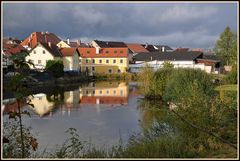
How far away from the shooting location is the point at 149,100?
18.3 metres

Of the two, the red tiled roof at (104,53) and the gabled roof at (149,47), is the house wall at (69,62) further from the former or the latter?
the gabled roof at (149,47)

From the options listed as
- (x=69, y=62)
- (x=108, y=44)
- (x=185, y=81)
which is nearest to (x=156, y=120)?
(x=185, y=81)

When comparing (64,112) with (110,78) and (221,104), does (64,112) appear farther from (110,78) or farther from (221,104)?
(110,78)

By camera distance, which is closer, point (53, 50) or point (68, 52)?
point (53, 50)

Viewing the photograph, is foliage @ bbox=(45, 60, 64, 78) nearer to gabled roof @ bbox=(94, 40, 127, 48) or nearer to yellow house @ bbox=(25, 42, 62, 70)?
yellow house @ bbox=(25, 42, 62, 70)

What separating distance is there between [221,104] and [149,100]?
10.8 m

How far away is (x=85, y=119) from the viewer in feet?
41.0

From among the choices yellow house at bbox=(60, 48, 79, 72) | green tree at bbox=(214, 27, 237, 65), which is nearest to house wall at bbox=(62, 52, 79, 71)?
yellow house at bbox=(60, 48, 79, 72)

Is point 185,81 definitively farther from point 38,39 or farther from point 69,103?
point 38,39

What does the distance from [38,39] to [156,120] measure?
3608 cm

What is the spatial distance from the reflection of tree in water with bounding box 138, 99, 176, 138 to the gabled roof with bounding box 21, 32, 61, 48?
2793 centimetres

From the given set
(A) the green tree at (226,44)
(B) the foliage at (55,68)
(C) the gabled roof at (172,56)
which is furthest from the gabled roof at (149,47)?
(B) the foliage at (55,68)

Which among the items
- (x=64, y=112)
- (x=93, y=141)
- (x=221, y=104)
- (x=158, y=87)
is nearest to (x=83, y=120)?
(x=64, y=112)

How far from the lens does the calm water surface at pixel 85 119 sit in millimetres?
9222
